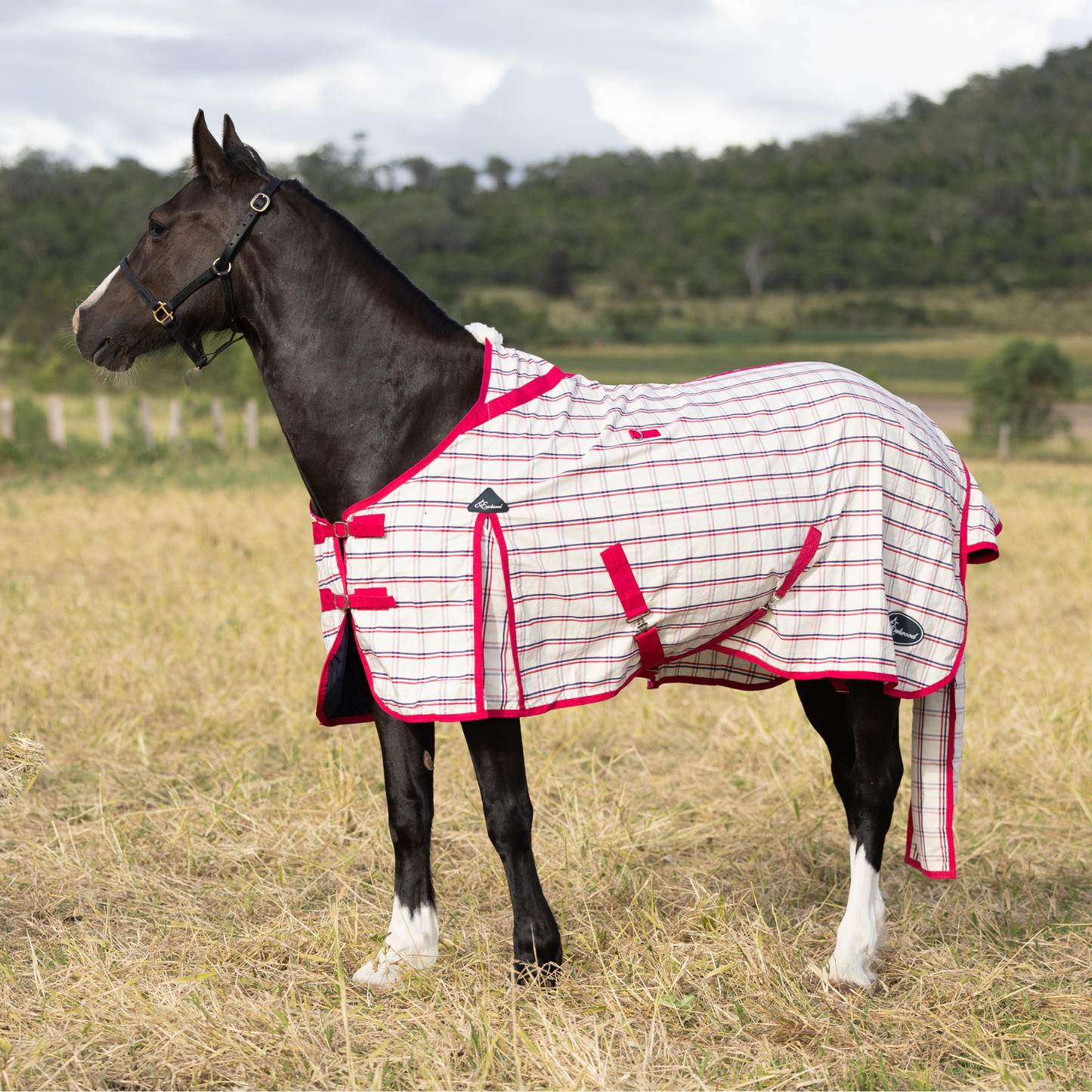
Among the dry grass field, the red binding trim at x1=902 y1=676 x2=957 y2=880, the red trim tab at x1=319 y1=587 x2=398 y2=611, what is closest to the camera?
the dry grass field

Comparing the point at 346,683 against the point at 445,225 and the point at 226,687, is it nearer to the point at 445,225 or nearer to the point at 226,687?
the point at 226,687

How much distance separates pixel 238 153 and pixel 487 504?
117 centimetres

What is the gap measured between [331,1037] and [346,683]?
2.97 ft

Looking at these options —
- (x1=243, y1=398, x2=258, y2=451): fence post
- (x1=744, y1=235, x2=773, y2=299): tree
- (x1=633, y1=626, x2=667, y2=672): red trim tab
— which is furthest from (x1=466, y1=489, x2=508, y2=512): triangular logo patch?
(x1=744, y1=235, x2=773, y2=299): tree

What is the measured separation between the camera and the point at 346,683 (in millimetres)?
2994

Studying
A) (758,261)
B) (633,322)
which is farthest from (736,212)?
(633,322)

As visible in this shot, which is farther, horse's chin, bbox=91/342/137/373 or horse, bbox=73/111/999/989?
horse's chin, bbox=91/342/137/373

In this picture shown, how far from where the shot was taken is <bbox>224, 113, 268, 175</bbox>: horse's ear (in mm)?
2793

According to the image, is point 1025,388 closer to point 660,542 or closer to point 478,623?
point 660,542

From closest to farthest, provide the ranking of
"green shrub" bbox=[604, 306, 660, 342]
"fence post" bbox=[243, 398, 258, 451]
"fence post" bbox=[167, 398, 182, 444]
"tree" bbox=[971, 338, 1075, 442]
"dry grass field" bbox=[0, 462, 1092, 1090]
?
"dry grass field" bbox=[0, 462, 1092, 1090], "fence post" bbox=[167, 398, 182, 444], "fence post" bbox=[243, 398, 258, 451], "tree" bbox=[971, 338, 1075, 442], "green shrub" bbox=[604, 306, 660, 342]

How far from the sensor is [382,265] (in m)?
2.88

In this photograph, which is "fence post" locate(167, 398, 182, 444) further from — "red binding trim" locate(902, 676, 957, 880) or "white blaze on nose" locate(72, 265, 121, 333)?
"red binding trim" locate(902, 676, 957, 880)

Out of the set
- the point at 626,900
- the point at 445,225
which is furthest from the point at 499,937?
the point at 445,225

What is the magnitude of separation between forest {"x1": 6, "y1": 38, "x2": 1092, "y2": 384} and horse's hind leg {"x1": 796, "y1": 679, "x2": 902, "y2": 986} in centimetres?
5098
